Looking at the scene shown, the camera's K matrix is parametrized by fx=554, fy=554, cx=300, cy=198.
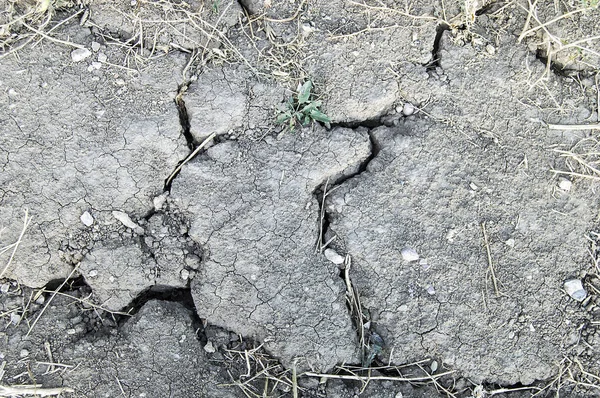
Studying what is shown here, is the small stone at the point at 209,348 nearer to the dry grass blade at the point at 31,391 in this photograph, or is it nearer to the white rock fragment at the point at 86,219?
the dry grass blade at the point at 31,391

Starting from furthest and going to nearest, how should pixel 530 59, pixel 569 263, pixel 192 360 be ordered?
pixel 530 59 → pixel 569 263 → pixel 192 360

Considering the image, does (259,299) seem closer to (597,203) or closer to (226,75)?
(226,75)

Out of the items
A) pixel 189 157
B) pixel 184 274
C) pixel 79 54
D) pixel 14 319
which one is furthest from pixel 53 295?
pixel 79 54

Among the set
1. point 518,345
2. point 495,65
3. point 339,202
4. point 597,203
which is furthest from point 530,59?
point 518,345

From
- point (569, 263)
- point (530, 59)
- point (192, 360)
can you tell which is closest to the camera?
point (192, 360)

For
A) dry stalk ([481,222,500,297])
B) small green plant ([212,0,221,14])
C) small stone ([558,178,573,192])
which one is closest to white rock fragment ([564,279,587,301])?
dry stalk ([481,222,500,297])

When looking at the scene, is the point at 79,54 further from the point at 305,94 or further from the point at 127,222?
the point at 305,94

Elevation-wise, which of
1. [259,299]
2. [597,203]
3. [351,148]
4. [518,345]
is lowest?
[518,345]
